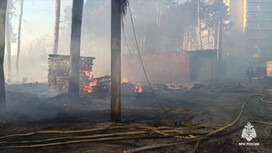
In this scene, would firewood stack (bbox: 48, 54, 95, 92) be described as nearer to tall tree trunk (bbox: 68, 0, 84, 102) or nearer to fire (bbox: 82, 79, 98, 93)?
fire (bbox: 82, 79, 98, 93)

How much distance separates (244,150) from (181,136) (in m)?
1.28

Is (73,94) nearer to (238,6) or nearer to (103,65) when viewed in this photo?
(103,65)

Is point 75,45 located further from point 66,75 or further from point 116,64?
point 116,64

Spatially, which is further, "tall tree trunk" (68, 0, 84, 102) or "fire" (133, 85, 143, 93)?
"fire" (133, 85, 143, 93)

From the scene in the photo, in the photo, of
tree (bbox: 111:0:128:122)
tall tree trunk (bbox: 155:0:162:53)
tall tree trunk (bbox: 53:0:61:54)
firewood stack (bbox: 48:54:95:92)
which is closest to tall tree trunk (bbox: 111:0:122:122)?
tree (bbox: 111:0:128:122)

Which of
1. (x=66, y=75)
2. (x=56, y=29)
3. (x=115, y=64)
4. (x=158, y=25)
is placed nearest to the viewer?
(x=115, y=64)

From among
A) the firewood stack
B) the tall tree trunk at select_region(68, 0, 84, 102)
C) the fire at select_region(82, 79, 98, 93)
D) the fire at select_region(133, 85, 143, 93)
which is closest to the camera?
the tall tree trunk at select_region(68, 0, 84, 102)

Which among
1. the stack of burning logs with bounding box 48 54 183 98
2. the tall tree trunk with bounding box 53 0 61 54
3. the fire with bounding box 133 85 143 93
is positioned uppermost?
the tall tree trunk with bounding box 53 0 61 54

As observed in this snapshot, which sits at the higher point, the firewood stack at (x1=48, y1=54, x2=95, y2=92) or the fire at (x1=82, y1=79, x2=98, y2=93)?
the firewood stack at (x1=48, y1=54, x2=95, y2=92)

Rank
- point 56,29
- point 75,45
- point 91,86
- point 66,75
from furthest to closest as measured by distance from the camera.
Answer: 1. point 56,29
2. point 66,75
3. point 91,86
4. point 75,45

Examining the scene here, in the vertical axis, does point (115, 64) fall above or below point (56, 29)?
below

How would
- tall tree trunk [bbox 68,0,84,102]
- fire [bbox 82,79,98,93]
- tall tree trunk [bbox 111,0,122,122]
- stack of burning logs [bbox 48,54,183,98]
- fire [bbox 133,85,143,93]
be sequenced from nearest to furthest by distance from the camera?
tall tree trunk [bbox 111,0,122,122], tall tree trunk [bbox 68,0,84,102], fire [bbox 82,79,98,93], stack of burning logs [bbox 48,54,183,98], fire [bbox 133,85,143,93]

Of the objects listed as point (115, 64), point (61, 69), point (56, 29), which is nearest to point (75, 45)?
point (61, 69)

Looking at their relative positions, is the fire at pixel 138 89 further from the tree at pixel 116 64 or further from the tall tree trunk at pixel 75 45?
the tree at pixel 116 64
